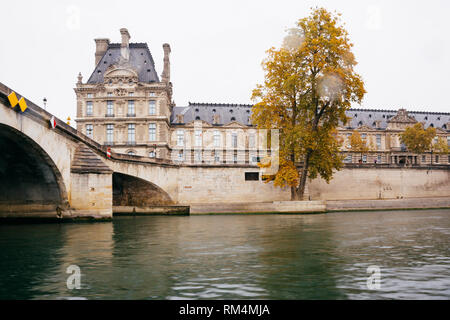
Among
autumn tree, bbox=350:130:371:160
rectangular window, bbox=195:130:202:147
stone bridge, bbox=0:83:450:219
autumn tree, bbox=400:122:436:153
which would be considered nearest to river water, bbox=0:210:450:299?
stone bridge, bbox=0:83:450:219

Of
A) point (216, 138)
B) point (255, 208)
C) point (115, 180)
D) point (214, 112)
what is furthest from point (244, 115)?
point (115, 180)

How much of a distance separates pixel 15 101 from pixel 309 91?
2130cm

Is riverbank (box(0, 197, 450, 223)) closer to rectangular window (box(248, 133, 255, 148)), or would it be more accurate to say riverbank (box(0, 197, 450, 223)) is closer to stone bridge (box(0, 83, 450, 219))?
stone bridge (box(0, 83, 450, 219))

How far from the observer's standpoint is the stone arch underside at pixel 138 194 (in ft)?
116

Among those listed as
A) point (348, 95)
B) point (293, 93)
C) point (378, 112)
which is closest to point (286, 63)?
point (293, 93)

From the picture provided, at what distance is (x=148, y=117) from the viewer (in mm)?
52125

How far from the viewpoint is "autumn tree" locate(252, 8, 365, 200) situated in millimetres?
30922

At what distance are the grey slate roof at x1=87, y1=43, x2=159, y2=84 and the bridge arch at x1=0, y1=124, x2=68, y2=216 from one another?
30444 mm

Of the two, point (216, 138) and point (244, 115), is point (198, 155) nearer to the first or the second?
point (216, 138)

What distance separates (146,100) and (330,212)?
91.9 feet

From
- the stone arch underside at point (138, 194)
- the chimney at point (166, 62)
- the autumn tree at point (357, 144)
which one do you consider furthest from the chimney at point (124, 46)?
the autumn tree at point (357, 144)

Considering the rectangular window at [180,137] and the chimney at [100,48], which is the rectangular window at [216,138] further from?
the chimney at [100,48]

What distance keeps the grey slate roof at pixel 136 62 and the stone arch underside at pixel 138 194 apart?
68.9 feet

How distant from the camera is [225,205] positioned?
3494cm
